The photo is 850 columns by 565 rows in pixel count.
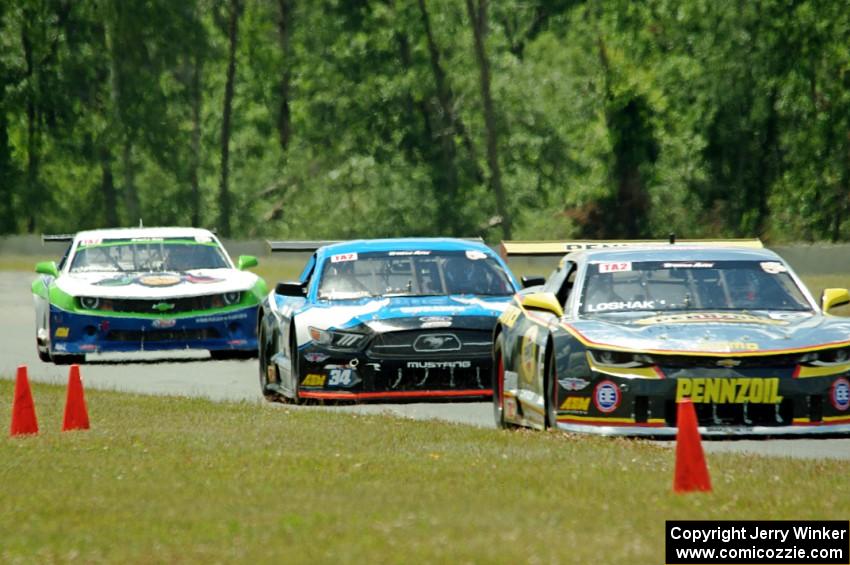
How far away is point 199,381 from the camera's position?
67.7 feet

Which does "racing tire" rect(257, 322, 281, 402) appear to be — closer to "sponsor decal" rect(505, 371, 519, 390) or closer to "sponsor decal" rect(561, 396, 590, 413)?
"sponsor decal" rect(505, 371, 519, 390)

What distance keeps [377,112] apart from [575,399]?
2416 inches

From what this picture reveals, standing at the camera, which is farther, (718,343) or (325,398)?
(325,398)

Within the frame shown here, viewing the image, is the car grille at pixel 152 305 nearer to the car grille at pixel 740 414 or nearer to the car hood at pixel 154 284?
the car hood at pixel 154 284

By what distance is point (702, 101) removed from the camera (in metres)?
60.5

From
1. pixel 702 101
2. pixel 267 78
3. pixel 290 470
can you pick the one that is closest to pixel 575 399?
pixel 290 470

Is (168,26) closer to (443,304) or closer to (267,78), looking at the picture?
(267,78)

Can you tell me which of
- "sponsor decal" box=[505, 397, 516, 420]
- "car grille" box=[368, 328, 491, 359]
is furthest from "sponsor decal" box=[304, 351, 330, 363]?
"sponsor decal" box=[505, 397, 516, 420]

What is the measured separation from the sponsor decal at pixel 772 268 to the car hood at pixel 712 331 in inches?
23.0

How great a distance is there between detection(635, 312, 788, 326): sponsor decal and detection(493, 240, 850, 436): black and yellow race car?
1cm

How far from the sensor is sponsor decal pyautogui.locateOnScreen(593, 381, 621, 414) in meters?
12.5

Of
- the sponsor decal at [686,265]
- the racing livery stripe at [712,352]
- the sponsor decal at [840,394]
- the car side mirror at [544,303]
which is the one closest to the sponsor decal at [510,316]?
the car side mirror at [544,303]

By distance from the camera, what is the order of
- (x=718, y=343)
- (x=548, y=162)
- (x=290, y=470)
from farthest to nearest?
1. (x=548, y=162)
2. (x=718, y=343)
3. (x=290, y=470)

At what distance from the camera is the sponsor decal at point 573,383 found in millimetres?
12641
